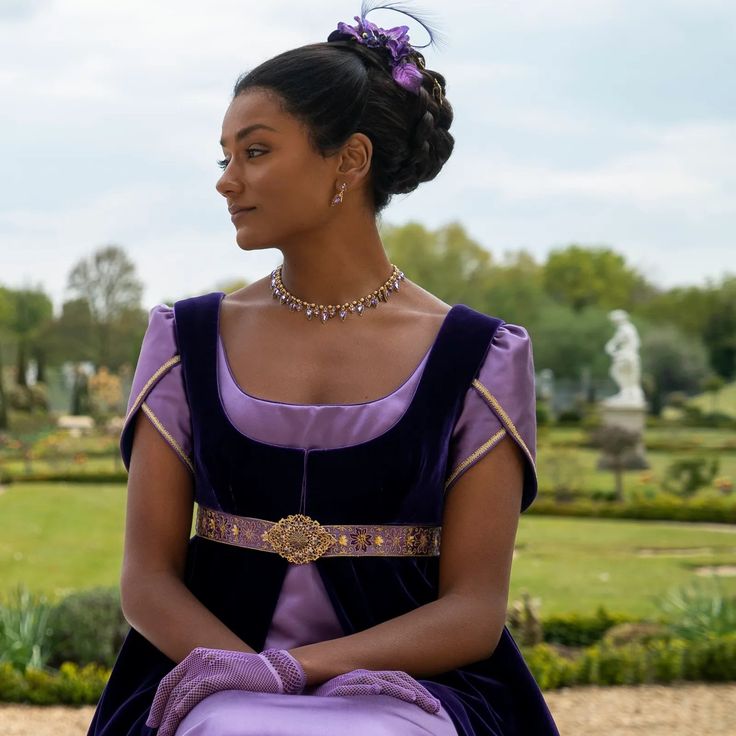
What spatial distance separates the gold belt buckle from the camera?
6.97 ft

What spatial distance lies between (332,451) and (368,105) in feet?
2.12

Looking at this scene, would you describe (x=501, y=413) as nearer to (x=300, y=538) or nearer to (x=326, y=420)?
(x=326, y=420)

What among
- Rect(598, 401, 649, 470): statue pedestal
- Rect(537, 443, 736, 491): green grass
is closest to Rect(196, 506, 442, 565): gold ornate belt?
Rect(537, 443, 736, 491): green grass

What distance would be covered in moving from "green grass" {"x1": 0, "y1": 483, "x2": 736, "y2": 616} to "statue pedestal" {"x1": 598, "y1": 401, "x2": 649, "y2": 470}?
4.90m

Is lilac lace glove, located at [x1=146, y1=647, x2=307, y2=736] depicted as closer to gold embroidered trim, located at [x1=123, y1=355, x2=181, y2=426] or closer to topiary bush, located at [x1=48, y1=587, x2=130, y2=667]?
gold embroidered trim, located at [x1=123, y1=355, x2=181, y2=426]

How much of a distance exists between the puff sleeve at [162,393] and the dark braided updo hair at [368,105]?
48cm

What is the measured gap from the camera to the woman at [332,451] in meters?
2.12

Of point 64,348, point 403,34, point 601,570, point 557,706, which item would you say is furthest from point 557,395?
point 403,34

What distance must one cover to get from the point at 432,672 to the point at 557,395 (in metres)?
39.1

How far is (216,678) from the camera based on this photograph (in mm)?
1865

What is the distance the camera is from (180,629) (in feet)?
6.85

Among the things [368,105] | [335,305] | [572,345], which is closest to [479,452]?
[335,305]

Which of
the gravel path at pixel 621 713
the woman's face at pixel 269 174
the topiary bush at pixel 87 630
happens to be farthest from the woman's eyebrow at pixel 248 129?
the topiary bush at pixel 87 630

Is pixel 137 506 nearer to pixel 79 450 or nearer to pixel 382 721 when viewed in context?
pixel 382 721
